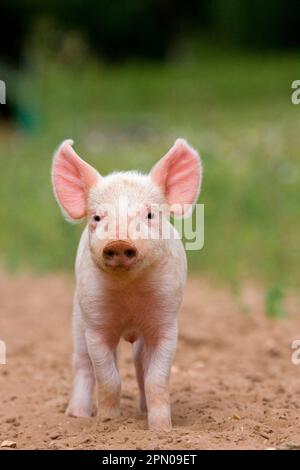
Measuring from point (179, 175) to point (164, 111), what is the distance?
16.5m

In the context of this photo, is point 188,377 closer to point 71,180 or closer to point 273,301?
point 273,301

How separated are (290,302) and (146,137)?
8626mm

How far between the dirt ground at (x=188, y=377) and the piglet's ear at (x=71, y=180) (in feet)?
3.11


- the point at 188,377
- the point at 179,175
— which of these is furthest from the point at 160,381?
the point at 188,377

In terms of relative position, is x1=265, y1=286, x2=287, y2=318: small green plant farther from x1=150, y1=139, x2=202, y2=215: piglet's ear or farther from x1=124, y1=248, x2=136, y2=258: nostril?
x1=124, y1=248, x2=136, y2=258: nostril

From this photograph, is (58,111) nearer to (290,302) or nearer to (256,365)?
(290,302)

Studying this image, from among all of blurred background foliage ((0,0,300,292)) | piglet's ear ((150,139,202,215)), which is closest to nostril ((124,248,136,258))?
piglet's ear ((150,139,202,215))

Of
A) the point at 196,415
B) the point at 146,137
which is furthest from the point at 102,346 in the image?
the point at 146,137

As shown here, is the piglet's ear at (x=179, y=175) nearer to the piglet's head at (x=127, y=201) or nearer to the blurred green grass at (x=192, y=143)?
the piglet's head at (x=127, y=201)

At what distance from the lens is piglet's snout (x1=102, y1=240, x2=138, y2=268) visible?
3.87 m

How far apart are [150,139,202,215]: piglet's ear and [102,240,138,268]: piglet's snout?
595 mm

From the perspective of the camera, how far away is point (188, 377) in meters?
5.75

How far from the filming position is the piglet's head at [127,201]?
396 cm

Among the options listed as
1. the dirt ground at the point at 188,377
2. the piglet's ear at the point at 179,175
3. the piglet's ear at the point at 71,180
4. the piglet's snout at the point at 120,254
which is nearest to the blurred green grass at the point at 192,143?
the dirt ground at the point at 188,377
